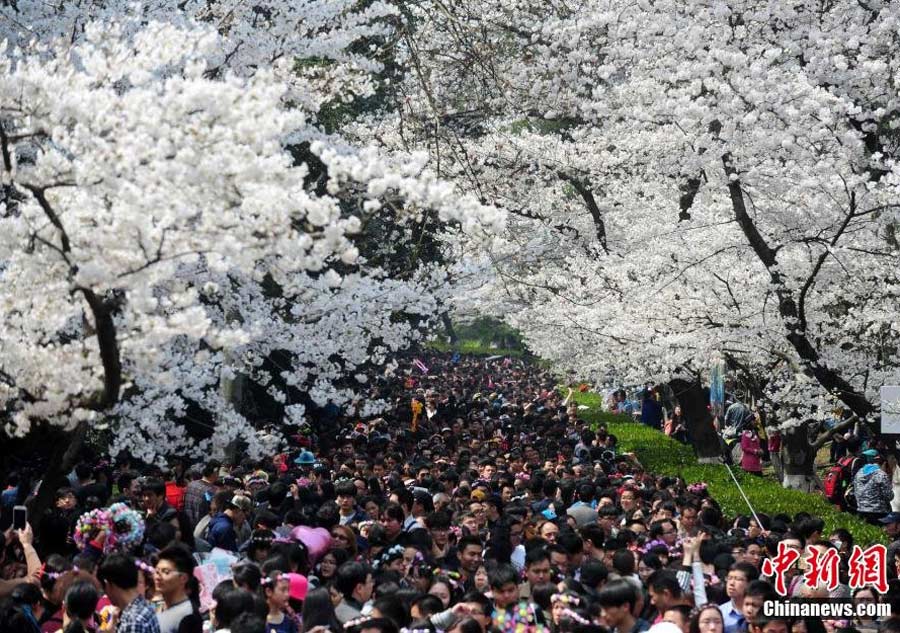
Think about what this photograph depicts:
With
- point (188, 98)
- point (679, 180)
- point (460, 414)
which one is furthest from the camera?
point (460, 414)

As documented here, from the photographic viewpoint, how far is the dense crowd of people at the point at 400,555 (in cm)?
743

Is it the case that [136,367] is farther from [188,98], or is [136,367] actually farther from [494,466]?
[494,466]

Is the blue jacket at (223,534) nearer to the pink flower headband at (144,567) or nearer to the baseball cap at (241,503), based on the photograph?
the baseball cap at (241,503)

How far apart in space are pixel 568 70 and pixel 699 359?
5549mm

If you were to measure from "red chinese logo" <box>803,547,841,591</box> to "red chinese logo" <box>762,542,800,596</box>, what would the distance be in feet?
0.67

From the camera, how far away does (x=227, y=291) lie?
11.7 m

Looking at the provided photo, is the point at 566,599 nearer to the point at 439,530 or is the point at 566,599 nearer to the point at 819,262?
the point at 439,530

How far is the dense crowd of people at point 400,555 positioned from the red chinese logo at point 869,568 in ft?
0.53

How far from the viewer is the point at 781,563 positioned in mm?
10109

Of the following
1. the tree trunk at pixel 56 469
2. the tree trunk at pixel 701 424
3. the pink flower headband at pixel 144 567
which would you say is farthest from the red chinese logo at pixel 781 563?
the tree trunk at pixel 701 424

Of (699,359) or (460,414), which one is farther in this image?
(460,414)

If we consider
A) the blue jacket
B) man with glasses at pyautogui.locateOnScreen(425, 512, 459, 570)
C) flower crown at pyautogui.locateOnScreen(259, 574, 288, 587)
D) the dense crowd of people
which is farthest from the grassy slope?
flower crown at pyautogui.locateOnScreen(259, 574, 288, 587)

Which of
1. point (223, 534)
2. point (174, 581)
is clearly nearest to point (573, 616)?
point (174, 581)

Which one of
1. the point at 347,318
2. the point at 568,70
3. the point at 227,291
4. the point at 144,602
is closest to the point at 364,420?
the point at 568,70
